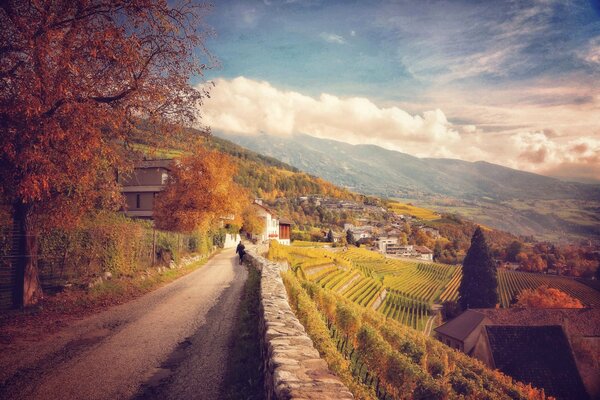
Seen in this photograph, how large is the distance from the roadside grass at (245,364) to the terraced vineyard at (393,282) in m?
18.0

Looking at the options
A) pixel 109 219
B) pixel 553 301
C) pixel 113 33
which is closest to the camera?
pixel 113 33

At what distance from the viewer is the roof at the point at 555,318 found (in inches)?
1752

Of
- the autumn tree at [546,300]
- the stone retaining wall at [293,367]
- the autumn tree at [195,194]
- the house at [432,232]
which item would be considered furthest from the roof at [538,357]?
the house at [432,232]

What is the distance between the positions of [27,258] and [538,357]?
160 feet

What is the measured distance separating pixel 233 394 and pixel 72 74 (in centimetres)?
912

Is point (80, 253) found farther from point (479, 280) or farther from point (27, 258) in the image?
point (479, 280)

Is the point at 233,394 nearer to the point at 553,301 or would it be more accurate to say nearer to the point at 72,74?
the point at 72,74

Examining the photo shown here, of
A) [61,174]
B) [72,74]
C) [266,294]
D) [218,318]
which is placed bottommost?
[218,318]

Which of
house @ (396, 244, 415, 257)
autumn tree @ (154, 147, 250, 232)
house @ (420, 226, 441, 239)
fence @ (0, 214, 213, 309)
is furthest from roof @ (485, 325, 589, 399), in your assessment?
house @ (420, 226, 441, 239)

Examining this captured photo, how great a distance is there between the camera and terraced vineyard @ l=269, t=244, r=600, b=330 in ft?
132

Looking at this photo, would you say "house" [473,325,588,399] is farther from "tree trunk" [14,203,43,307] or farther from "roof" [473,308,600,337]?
"tree trunk" [14,203,43,307]

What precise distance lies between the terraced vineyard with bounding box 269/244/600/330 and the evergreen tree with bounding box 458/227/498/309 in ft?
26.5

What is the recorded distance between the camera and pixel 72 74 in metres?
8.89

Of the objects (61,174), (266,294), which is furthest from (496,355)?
(61,174)
